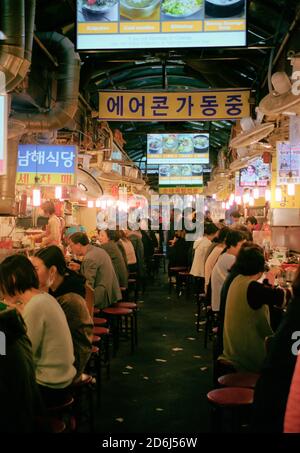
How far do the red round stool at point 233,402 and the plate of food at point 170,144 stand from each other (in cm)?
1384

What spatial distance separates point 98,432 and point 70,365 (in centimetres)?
184

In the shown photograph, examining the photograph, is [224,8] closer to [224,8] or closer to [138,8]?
[224,8]

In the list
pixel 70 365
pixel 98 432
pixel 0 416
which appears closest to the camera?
pixel 0 416

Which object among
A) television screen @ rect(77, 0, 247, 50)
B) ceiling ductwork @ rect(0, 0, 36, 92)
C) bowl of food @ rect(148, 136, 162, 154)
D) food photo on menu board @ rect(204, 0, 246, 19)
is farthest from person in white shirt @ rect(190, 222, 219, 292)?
bowl of food @ rect(148, 136, 162, 154)

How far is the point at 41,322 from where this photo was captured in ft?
12.8

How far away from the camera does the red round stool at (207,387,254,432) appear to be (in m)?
4.22

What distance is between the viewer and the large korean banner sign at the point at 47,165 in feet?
37.6

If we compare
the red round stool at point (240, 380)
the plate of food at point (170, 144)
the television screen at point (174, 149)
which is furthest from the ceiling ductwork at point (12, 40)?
the plate of food at point (170, 144)

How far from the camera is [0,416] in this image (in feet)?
9.19

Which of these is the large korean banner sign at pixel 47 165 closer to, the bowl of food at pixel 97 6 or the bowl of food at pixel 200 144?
the bowl of food at pixel 97 6

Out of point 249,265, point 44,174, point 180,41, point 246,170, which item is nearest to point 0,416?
point 249,265

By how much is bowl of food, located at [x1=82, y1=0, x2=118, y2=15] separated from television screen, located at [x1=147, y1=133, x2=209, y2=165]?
9564mm

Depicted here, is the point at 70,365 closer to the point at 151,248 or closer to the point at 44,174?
the point at 44,174

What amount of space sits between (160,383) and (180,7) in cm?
560
